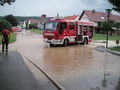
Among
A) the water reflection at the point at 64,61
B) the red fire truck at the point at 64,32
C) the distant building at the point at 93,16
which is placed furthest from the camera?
the distant building at the point at 93,16

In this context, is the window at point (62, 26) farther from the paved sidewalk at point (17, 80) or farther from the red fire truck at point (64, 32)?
the paved sidewalk at point (17, 80)

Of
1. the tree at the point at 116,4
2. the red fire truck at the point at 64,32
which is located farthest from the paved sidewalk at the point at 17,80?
the red fire truck at the point at 64,32

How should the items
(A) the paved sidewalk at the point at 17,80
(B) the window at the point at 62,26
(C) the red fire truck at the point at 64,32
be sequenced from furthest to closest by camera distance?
(B) the window at the point at 62,26, (C) the red fire truck at the point at 64,32, (A) the paved sidewalk at the point at 17,80

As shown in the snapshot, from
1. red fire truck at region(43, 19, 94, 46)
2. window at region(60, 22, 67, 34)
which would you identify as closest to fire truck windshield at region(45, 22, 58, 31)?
red fire truck at region(43, 19, 94, 46)

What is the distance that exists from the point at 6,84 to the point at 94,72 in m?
4.42

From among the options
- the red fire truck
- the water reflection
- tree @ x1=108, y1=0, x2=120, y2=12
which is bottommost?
the water reflection

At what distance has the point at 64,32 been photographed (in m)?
24.6

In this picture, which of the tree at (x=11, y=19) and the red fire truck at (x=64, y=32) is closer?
the red fire truck at (x=64, y=32)

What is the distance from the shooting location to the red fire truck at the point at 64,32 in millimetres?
24094

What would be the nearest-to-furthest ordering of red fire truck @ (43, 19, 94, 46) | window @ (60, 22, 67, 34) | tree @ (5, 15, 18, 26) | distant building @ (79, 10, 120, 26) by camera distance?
1. red fire truck @ (43, 19, 94, 46)
2. window @ (60, 22, 67, 34)
3. distant building @ (79, 10, 120, 26)
4. tree @ (5, 15, 18, 26)

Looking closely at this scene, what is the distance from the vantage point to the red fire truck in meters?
24.1

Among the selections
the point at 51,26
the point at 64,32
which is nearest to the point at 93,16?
the point at 64,32

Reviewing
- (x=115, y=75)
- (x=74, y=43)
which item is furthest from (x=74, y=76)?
(x=74, y=43)

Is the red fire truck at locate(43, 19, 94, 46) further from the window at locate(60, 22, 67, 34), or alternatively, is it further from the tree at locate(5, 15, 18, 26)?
the tree at locate(5, 15, 18, 26)
